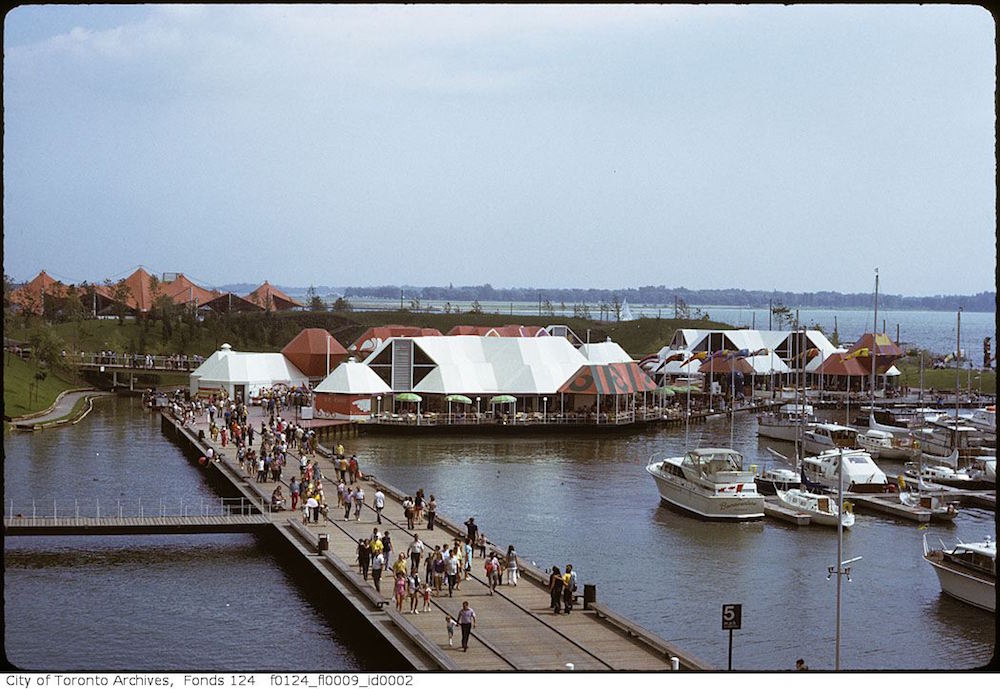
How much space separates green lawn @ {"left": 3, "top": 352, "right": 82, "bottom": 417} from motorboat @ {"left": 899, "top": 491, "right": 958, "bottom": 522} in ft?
73.9

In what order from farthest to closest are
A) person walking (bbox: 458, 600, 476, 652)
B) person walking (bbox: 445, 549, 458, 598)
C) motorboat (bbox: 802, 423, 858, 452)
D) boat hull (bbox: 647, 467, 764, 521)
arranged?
motorboat (bbox: 802, 423, 858, 452)
boat hull (bbox: 647, 467, 764, 521)
person walking (bbox: 445, 549, 458, 598)
person walking (bbox: 458, 600, 476, 652)

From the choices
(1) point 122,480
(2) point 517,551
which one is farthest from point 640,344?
(2) point 517,551

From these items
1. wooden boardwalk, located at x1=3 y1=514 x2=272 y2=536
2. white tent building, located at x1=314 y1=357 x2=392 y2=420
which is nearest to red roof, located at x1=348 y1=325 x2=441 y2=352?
white tent building, located at x1=314 y1=357 x2=392 y2=420

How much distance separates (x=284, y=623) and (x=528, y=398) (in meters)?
23.4

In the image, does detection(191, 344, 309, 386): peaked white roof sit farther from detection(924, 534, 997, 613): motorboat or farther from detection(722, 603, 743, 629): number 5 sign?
detection(722, 603, 743, 629): number 5 sign

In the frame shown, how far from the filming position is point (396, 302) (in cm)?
5562

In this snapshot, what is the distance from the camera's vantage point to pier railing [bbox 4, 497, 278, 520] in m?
21.6

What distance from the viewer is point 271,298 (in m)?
62.1

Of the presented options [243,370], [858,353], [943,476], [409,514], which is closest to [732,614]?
[409,514]

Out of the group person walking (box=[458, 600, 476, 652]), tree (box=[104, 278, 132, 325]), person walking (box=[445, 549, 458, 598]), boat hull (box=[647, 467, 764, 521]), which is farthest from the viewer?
tree (box=[104, 278, 132, 325])

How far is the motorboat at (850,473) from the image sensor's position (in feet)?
87.3

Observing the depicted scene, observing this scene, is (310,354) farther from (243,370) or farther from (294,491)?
(294,491)

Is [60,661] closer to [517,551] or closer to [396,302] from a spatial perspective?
[517,551]

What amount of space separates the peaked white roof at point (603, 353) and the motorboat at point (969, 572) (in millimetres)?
25138
